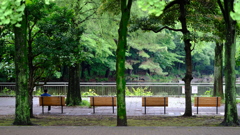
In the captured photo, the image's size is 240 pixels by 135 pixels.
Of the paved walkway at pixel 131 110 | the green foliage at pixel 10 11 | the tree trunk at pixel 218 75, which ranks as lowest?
the paved walkway at pixel 131 110

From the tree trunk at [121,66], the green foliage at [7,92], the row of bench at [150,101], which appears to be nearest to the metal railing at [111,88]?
the green foliage at [7,92]

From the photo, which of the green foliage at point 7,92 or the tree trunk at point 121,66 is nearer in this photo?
the tree trunk at point 121,66

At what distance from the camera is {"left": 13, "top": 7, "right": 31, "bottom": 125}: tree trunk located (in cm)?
1053

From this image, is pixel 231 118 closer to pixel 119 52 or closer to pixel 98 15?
pixel 119 52

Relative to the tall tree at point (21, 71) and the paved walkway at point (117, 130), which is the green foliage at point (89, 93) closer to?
the tall tree at point (21, 71)

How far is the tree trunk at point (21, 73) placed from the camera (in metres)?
10.5

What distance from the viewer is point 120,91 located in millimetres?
10531

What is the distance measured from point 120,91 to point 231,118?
3764mm

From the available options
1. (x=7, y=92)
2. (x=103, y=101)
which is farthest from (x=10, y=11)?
(x=7, y=92)

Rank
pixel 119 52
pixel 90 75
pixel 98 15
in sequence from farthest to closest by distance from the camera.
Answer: pixel 90 75 → pixel 98 15 → pixel 119 52

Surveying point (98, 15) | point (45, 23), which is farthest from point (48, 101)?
point (98, 15)

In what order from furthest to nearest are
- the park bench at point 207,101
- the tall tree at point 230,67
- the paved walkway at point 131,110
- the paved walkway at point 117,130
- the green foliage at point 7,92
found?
the green foliage at point 7,92
the paved walkway at point 131,110
the park bench at point 207,101
the tall tree at point 230,67
the paved walkway at point 117,130

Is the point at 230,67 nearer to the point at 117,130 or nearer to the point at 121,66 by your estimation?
the point at 121,66

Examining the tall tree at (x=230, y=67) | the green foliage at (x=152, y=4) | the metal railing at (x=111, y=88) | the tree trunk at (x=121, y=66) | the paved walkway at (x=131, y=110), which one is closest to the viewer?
the green foliage at (x=152, y=4)
